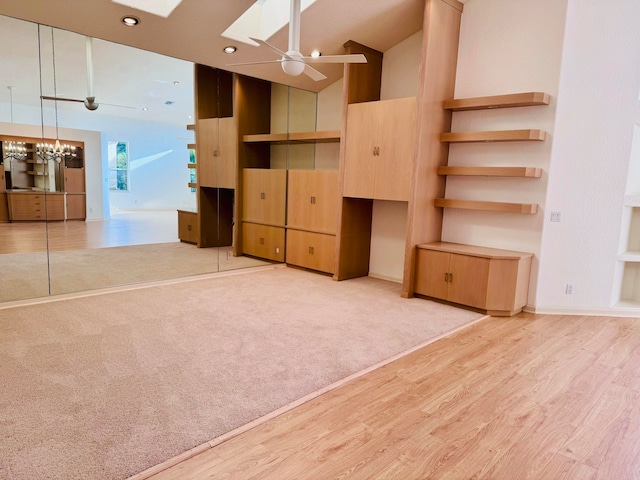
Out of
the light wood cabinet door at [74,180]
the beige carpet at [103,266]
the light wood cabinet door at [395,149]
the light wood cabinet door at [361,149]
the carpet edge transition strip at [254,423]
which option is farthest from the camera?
the light wood cabinet door at [361,149]

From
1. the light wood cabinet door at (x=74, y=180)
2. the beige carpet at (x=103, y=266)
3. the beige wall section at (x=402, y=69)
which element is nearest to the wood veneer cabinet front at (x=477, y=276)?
the beige wall section at (x=402, y=69)

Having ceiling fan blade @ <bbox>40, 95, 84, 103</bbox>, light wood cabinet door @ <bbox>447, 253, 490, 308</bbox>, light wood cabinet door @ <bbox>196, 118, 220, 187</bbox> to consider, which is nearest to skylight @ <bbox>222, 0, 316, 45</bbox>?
light wood cabinet door @ <bbox>196, 118, 220, 187</bbox>

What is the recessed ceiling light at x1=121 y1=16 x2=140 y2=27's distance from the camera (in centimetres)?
421

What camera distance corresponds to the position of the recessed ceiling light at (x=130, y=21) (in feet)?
13.8

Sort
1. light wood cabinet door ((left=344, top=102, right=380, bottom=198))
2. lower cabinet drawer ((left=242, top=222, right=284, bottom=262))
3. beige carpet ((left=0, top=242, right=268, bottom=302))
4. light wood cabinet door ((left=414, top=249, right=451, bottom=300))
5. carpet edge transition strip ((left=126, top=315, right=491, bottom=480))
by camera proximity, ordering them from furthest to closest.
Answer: lower cabinet drawer ((left=242, top=222, right=284, bottom=262)), light wood cabinet door ((left=344, top=102, right=380, bottom=198)), light wood cabinet door ((left=414, top=249, right=451, bottom=300)), beige carpet ((left=0, top=242, right=268, bottom=302)), carpet edge transition strip ((left=126, top=315, right=491, bottom=480))

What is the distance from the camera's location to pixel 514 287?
4.35 meters

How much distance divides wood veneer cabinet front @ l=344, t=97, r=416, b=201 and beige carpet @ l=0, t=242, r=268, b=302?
226cm

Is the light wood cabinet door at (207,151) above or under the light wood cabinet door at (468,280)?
above

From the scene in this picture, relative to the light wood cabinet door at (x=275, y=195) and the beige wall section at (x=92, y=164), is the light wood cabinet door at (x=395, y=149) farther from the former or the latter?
the beige wall section at (x=92, y=164)

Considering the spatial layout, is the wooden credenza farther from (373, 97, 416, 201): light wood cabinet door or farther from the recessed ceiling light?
(373, 97, 416, 201): light wood cabinet door

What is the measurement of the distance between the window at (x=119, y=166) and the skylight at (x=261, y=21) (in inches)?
71.5

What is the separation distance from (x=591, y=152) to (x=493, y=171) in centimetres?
98

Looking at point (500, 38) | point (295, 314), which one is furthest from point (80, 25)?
point (500, 38)

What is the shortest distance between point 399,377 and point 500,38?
3938 millimetres
